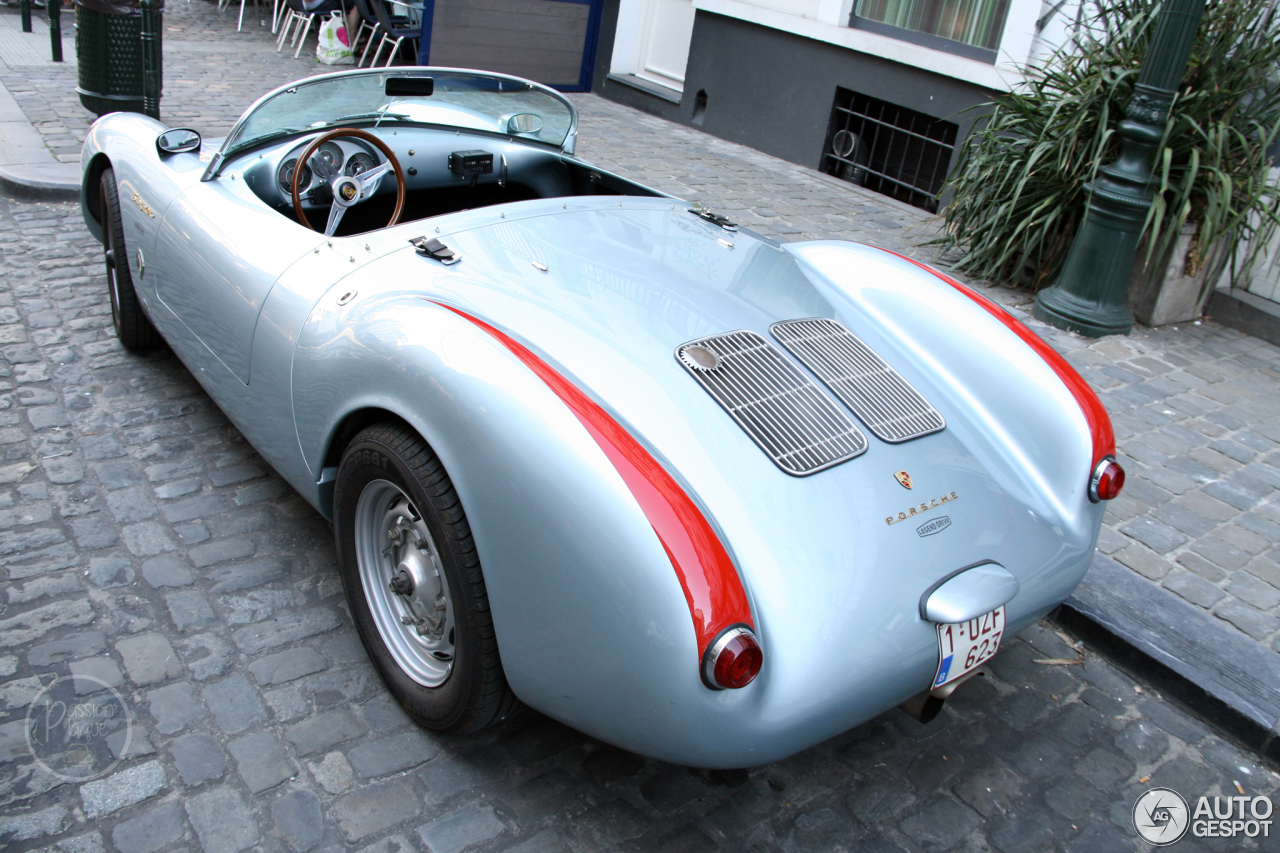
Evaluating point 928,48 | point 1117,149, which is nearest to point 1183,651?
point 1117,149

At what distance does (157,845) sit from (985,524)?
1947 mm

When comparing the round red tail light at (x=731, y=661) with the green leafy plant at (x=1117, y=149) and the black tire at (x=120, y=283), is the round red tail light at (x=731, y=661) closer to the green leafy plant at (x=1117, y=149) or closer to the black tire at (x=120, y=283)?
the black tire at (x=120, y=283)

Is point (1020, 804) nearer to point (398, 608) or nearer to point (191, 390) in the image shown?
point (398, 608)

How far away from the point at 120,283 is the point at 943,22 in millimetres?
Result: 6373

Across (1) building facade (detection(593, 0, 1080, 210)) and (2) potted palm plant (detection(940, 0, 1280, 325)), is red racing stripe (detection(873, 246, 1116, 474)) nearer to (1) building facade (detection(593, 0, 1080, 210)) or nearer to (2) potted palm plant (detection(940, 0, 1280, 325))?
(2) potted palm plant (detection(940, 0, 1280, 325))

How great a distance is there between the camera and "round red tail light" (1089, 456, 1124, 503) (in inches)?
95.5

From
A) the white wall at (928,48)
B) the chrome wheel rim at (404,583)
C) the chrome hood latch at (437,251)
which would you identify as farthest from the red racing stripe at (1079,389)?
the white wall at (928,48)

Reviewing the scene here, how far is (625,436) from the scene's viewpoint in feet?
6.38

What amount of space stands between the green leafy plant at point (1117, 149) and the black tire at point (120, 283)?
4.54 meters

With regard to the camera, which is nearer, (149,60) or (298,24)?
(149,60)

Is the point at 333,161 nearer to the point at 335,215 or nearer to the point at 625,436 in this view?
the point at 335,215

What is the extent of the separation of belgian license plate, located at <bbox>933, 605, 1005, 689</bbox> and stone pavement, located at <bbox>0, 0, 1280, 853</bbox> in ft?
1.45

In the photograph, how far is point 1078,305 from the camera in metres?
5.14

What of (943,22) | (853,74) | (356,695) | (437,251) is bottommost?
(356,695)
